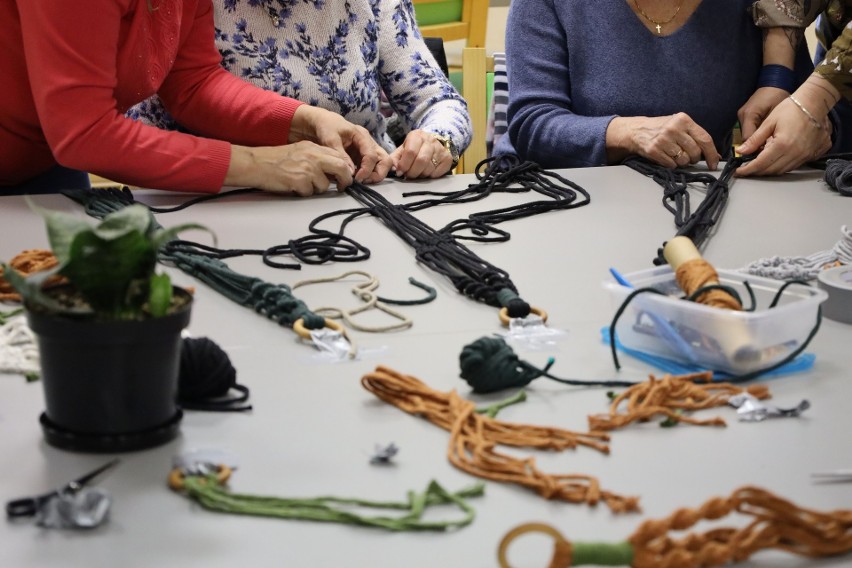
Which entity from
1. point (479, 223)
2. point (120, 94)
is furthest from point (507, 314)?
point (120, 94)

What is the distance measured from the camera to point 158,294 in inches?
24.1

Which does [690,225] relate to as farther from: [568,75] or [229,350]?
[568,75]

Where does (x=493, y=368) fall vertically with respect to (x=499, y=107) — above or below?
above

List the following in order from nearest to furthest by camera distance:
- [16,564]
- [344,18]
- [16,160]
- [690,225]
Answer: [16,564] < [690,225] < [16,160] < [344,18]

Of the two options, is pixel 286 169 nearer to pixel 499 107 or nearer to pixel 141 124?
pixel 141 124

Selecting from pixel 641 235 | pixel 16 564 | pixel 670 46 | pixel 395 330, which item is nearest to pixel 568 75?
pixel 670 46

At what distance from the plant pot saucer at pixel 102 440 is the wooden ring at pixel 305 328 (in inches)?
8.5

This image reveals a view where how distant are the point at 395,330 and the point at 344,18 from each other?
98cm

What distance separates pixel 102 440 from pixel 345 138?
972 millimetres

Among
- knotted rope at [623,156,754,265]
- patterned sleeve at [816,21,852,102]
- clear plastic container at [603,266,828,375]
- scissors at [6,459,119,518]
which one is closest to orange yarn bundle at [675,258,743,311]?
clear plastic container at [603,266,828,375]

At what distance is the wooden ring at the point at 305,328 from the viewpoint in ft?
2.75

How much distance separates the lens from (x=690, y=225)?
119 cm

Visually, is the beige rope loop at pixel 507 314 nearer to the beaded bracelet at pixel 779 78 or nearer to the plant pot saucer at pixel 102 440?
the plant pot saucer at pixel 102 440

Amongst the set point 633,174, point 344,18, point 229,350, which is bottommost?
point 633,174
